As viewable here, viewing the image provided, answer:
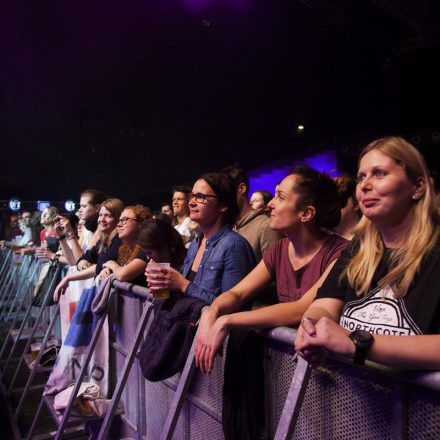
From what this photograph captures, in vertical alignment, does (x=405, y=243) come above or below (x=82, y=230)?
above

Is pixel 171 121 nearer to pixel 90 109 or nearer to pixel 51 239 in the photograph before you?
pixel 90 109

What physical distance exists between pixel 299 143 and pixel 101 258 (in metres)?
10.6

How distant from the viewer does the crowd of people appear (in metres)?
1.20

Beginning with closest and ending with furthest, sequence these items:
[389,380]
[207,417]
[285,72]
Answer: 1. [389,380]
2. [207,417]
3. [285,72]

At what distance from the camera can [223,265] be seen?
2.25m

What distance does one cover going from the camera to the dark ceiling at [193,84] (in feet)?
20.7

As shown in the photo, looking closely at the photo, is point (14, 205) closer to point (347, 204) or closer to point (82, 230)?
point (82, 230)

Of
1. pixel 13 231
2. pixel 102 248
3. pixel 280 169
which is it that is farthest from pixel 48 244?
pixel 280 169

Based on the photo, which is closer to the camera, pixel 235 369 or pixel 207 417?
pixel 235 369

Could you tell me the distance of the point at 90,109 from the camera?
10.4m

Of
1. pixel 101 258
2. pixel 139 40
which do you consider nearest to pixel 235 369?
pixel 101 258

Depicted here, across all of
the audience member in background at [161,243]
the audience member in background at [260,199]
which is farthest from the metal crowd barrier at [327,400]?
the audience member in background at [260,199]

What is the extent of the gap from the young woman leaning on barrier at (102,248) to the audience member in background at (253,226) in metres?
1.10

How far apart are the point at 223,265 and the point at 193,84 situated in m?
7.63
